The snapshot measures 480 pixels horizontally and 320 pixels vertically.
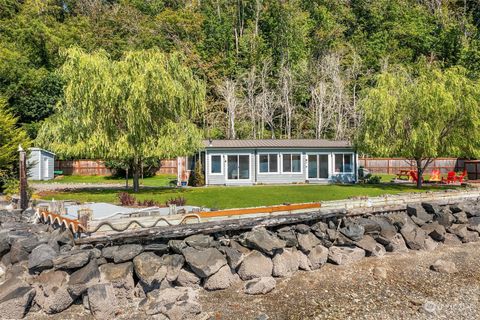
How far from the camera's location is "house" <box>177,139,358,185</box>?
2623cm

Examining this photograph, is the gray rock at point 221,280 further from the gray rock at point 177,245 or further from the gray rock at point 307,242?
the gray rock at point 307,242

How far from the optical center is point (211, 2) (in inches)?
2110

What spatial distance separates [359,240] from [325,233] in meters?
1.12

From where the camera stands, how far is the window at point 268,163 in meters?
26.6

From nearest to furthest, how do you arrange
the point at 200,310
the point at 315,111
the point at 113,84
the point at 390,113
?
the point at 200,310 < the point at 113,84 < the point at 390,113 < the point at 315,111

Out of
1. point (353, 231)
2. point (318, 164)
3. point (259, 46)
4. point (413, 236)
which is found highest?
point (259, 46)

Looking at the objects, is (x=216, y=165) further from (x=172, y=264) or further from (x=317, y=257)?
(x=172, y=264)

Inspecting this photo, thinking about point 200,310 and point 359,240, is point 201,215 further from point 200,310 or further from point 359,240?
point 359,240

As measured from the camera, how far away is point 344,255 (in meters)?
11.2

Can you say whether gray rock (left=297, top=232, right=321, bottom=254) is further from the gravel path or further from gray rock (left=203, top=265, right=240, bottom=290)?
gray rock (left=203, top=265, right=240, bottom=290)

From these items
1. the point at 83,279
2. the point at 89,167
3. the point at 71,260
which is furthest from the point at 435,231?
the point at 89,167

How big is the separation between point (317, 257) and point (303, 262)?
516 millimetres

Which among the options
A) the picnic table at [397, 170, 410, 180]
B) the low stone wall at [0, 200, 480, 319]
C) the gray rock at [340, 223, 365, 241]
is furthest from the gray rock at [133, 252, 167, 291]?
the picnic table at [397, 170, 410, 180]

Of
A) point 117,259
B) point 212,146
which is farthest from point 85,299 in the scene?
point 212,146
